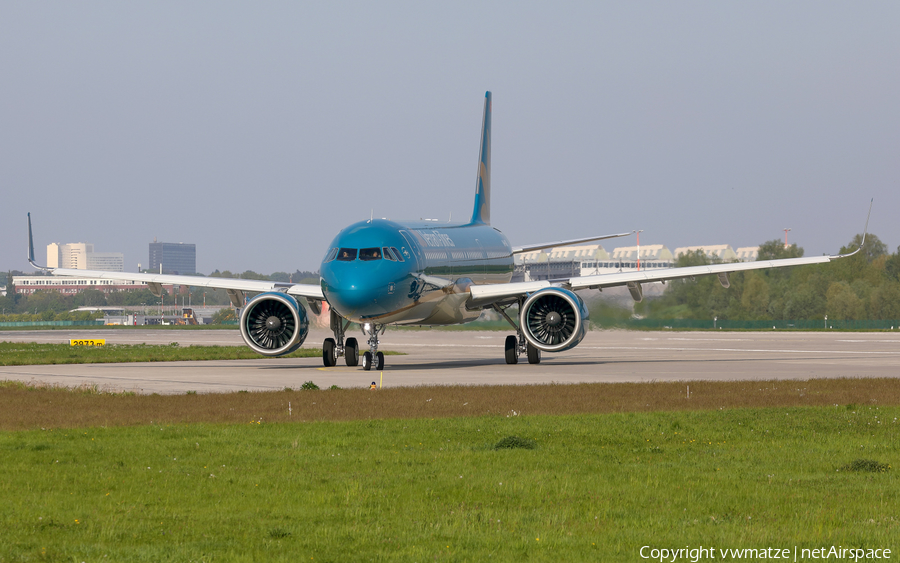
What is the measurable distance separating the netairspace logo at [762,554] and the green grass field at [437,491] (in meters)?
0.17

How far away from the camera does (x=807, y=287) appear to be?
103 meters

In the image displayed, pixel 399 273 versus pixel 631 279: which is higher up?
pixel 399 273

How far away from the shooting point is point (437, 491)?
442 inches

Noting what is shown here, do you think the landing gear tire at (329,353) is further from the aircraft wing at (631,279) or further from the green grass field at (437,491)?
the green grass field at (437,491)

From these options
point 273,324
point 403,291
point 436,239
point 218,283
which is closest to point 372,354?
point 403,291

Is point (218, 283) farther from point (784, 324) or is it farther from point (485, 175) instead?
point (784, 324)

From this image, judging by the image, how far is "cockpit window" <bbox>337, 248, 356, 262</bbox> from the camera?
3183 cm

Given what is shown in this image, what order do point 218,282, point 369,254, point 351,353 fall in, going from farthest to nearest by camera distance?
point 218,282 → point 351,353 → point 369,254

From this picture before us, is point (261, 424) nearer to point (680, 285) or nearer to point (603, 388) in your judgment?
point (603, 388)

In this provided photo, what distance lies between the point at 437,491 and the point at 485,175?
1491 inches

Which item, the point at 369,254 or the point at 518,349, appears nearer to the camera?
the point at 369,254

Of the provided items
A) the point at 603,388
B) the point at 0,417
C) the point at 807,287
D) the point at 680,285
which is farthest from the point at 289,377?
the point at 807,287

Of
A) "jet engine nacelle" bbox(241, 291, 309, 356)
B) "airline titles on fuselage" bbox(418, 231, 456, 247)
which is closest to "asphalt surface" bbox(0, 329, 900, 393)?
"jet engine nacelle" bbox(241, 291, 309, 356)

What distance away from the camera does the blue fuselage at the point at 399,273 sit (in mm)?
31328
